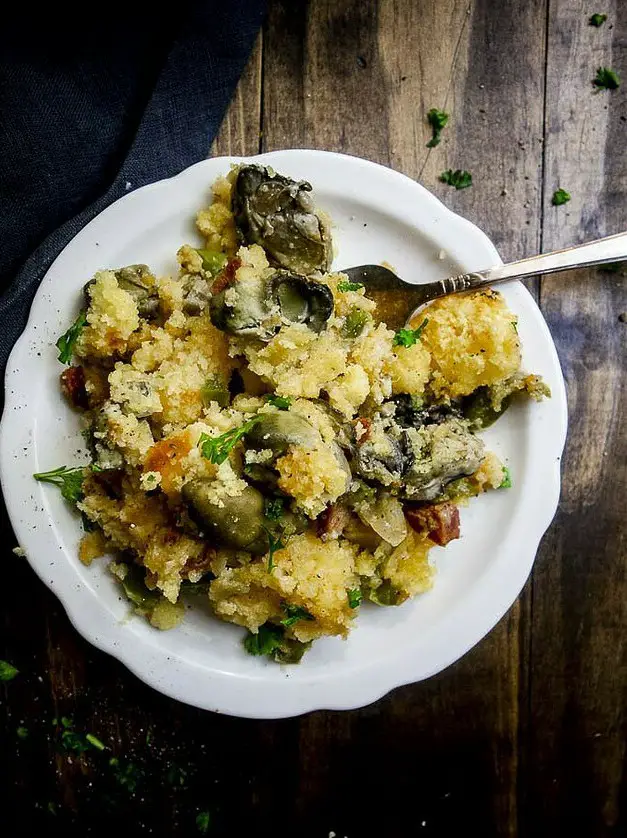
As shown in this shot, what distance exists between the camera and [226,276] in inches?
106

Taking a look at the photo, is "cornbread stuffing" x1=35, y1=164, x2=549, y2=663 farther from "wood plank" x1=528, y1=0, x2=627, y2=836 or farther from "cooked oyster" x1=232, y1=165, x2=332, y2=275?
"wood plank" x1=528, y1=0, x2=627, y2=836

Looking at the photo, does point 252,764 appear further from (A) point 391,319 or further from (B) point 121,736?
(A) point 391,319

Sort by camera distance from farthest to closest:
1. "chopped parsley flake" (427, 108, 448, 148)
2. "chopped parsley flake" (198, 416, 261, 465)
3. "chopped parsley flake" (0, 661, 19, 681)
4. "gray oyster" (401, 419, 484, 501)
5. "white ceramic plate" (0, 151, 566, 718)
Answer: "chopped parsley flake" (0, 661, 19, 681) → "chopped parsley flake" (427, 108, 448, 148) → "white ceramic plate" (0, 151, 566, 718) → "gray oyster" (401, 419, 484, 501) → "chopped parsley flake" (198, 416, 261, 465)

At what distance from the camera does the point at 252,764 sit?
11.1 feet

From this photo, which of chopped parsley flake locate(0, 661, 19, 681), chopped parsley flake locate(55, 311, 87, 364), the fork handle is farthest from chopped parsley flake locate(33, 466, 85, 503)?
the fork handle

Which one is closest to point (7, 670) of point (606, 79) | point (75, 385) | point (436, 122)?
point (75, 385)

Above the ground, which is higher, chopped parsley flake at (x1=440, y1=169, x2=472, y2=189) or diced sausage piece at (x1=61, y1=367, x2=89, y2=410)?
chopped parsley flake at (x1=440, y1=169, x2=472, y2=189)

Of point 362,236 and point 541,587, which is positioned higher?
point 362,236

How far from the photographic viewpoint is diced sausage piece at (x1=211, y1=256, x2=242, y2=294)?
104 inches

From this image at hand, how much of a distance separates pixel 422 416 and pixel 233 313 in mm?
814

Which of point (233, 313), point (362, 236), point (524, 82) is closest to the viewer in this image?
point (233, 313)

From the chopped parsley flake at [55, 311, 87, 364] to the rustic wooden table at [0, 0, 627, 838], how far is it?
982 mm

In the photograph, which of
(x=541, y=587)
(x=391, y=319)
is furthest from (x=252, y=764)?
(x=391, y=319)

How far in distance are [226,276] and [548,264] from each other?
4.19ft
